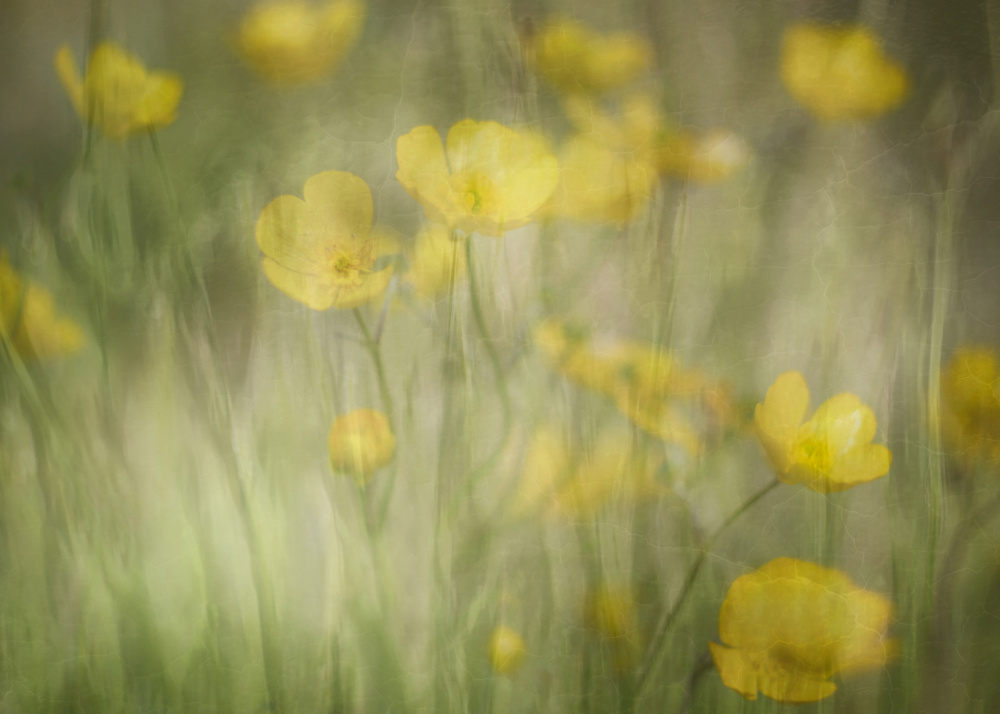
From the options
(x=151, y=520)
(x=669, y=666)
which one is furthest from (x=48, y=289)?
(x=669, y=666)

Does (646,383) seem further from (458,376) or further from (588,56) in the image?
(588,56)

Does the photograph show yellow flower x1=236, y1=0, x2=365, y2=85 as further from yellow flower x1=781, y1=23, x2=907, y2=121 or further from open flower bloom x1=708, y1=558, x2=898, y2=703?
open flower bloom x1=708, y1=558, x2=898, y2=703

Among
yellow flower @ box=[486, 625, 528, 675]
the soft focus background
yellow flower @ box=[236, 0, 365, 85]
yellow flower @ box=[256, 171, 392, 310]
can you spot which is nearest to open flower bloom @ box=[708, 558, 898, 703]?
the soft focus background

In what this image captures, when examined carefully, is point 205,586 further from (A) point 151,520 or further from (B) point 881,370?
(B) point 881,370

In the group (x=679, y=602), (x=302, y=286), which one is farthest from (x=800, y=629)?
(x=302, y=286)

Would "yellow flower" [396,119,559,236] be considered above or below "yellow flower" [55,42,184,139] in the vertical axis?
below

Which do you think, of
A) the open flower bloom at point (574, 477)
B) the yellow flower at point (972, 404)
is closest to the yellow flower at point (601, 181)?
the open flower bloom at point (574, 477)
